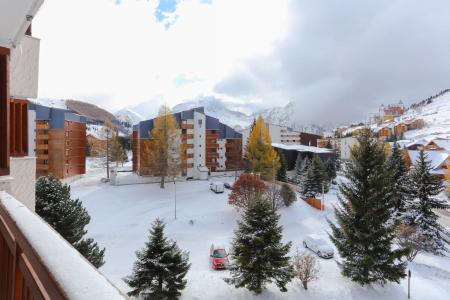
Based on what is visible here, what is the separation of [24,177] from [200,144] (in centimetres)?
2847

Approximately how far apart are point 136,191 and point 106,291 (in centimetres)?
2635

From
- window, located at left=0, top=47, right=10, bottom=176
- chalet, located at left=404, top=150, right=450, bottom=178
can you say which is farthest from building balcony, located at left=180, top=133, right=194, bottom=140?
chalet, located at left=404, top=150, right=450, bottom=178

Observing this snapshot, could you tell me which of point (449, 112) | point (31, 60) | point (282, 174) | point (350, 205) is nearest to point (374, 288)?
point (350, 205)

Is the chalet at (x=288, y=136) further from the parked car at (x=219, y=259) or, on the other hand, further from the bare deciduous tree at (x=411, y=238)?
the parked car at (x=219, y=259)

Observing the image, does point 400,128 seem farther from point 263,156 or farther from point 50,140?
point 50,140

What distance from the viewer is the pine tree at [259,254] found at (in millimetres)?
11133

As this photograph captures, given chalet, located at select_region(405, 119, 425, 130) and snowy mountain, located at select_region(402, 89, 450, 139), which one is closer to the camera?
snowy mountain, located at select_region(402, 89, 450, 139)

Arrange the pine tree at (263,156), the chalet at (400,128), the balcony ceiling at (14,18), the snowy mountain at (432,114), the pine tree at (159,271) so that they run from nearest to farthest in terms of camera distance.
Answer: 1. the balcony ceiling at (14,18)
2. the pine tree at (159,271)
3. the pine tree at (263,156)
4. the snowy mountain at (432,114)
5. the chalet at (400,128)

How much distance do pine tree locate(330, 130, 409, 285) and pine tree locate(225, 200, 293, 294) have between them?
2928mm

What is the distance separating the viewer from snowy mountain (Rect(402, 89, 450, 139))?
324 ft

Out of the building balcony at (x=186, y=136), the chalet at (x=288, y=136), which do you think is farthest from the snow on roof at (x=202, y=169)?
the chalet at (x=288, y=136)

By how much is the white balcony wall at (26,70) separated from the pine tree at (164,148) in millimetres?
22144

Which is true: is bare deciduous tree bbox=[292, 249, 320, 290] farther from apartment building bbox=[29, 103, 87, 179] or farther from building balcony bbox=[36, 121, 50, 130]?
building balcony bbox=[36, 121, 50, 130]

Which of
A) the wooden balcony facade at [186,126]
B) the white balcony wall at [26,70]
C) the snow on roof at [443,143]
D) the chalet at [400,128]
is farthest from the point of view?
the chalet at [400,128]
